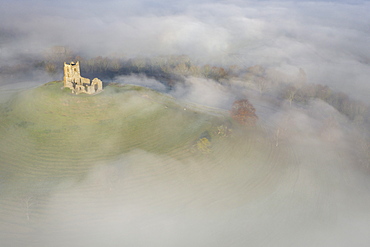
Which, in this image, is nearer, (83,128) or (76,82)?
(83,128)

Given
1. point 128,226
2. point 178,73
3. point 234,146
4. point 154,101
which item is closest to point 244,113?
point 234,146

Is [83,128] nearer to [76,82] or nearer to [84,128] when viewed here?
[84,128]

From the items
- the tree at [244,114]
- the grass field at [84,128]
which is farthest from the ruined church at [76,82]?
the tree at [244,114]

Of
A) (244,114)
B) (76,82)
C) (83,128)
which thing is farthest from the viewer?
(76,82)

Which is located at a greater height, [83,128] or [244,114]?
[244,114]

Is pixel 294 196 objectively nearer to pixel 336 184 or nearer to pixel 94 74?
pixel 336 184

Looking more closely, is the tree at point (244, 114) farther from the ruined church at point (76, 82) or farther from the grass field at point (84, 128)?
the ruined church at point (76, 82)

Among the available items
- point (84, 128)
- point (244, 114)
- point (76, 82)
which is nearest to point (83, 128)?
point (84, 128)

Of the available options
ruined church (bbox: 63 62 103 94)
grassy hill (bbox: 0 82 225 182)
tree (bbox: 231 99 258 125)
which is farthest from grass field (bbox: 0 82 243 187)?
tree (bbox: 231 99 258 125)

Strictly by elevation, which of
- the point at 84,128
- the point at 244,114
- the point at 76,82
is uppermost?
the point at 76,82
